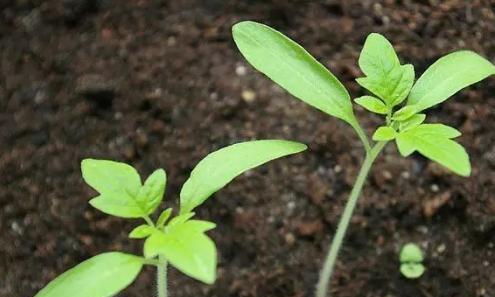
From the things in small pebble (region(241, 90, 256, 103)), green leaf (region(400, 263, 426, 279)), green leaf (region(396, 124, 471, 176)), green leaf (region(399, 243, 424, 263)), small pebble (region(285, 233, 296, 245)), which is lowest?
green leaf (region(400, 263, 426, 279))

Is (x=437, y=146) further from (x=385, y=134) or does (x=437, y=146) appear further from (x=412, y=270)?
(x=412, y=270)

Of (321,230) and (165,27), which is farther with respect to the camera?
(165,27)

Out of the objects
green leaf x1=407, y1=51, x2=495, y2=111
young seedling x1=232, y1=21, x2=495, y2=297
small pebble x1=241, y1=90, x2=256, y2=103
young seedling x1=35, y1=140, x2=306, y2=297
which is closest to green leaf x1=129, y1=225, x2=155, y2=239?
young seedling x1=35, y1=140, x2=306, y2=297

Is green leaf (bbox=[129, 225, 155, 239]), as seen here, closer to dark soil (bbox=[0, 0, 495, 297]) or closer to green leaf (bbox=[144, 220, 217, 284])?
green leaf (bbox=[144, 220, 217, 284])

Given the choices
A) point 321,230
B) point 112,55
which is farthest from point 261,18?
point 321,230

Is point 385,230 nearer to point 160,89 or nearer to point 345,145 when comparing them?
point 345,145
